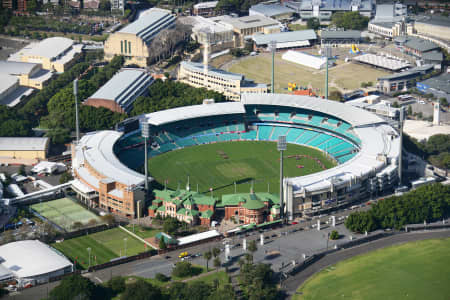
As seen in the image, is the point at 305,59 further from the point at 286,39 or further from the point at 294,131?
the point at 294,131

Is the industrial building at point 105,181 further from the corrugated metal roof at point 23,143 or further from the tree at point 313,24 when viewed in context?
the tree at point 313,24

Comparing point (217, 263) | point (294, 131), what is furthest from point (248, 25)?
point (217, 263)

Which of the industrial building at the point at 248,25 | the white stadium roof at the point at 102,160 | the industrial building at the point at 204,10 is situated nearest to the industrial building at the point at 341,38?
the industrial building at the point at 248,25

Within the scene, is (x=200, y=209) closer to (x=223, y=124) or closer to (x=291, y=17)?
(x=223, y=124)

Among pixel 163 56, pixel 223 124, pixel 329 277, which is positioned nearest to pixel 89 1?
pixel 163 56

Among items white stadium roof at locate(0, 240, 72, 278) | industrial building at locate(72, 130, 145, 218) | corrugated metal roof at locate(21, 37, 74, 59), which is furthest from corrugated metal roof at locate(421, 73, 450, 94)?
white stadium roof at locate(0, 240, 72, 278)

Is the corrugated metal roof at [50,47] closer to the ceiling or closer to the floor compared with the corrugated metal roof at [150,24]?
closer to the floor

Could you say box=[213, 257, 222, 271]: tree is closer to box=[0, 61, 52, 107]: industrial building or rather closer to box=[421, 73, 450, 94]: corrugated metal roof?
box=[0, 61, 52, 107]: industrial building
